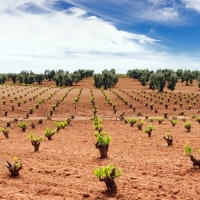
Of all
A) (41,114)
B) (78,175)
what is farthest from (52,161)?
(41,114)

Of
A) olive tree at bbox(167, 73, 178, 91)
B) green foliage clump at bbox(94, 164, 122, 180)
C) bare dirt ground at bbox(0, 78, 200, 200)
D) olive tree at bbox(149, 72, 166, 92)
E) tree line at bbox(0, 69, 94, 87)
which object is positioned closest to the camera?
green foliage clump at bbox(94, 164, 122, 180)

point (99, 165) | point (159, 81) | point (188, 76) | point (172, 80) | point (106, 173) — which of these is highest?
point (188, 76)

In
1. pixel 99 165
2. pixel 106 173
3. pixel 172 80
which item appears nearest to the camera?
pixel 106 173

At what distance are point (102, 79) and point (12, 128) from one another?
72957 millimetres

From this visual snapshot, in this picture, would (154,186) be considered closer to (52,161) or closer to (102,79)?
(52,161)

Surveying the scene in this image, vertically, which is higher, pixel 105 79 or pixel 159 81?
pixel 105 79

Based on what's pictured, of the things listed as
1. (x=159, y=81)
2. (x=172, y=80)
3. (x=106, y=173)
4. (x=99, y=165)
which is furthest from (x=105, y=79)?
(x=106, y=173)

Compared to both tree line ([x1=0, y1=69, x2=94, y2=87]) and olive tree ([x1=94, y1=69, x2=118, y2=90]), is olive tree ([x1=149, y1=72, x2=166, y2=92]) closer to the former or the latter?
olive tree ([x1=94, y1=69, x2=118, y2=90])

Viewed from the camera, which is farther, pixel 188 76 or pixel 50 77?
pixel 50 77

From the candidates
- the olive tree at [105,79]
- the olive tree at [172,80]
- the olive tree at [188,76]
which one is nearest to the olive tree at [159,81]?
the olive tree at [172,80]

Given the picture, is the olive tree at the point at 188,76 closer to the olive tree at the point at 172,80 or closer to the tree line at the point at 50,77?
the olive tree at the point at 172,80

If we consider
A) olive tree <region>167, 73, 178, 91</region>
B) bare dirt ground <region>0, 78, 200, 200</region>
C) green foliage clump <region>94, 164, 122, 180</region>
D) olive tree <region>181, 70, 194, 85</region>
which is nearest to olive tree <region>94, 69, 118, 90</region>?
olive tree <region>167, 73, 178, 91</region>

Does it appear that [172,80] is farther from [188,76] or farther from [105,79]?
[188,76]

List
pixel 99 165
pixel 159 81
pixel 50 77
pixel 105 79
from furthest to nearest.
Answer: pixel 50 77 < pixel 105 79 < pixel 159 81 < pixel 99 165
